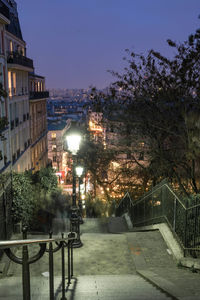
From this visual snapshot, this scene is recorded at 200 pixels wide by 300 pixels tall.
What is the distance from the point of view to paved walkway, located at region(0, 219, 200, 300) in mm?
5152

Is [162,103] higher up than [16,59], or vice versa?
[16,59]

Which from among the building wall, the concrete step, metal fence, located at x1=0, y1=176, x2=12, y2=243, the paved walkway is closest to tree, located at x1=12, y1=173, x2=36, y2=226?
metal fence, located at x1=0, y1=176, x2=12, y2=243

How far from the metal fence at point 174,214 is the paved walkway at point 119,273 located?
0.59m

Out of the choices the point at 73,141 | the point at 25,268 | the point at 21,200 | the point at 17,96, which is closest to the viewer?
the point at 25,268

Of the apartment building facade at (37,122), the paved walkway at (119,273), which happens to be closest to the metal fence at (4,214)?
the paved walkway at (119,273)

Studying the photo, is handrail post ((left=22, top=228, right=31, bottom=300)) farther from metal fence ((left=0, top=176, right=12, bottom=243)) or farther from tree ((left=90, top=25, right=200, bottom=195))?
tree ((left=90, top=25, right=200, bottom=195))

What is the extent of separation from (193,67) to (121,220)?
27.8 ft

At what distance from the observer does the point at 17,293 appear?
4875mm

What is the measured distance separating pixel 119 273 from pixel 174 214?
2.39 m

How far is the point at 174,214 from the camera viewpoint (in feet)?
28.6

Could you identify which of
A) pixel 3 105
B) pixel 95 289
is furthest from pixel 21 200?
pixel 3 105

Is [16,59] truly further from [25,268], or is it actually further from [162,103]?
[25,268]

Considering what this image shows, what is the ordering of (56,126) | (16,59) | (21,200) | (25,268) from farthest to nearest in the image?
1. (56,126)
2. (16,59)
3. (21,200)
4. (25,268)

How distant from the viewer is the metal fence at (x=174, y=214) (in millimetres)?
7391
